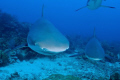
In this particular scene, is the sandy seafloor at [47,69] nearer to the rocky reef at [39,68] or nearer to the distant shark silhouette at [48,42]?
the rocky reef at [39,68]

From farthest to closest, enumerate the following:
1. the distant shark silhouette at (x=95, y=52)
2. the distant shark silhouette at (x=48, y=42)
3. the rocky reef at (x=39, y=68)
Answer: the rocky reef at (x=39, y=68)
the distant shark silhouette at (x=95, y=52)
the distant shark silhouette at (x=48, y=42)

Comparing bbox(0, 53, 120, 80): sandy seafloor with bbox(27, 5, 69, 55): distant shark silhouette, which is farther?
bbox(0, 53, 120, 80): sandy seafloor

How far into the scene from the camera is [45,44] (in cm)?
173

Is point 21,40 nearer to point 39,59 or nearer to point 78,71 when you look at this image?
point 39,59

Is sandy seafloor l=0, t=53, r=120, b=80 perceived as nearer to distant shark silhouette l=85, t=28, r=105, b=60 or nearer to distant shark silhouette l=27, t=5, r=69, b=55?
distant shark silhouette l=85, t=28, r=105, b=60

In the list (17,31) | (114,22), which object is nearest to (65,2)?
(114,22)

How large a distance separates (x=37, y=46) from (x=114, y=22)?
152 metres

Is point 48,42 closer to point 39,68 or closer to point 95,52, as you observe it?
point 95,52

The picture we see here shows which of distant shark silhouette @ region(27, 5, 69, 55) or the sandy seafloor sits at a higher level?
distant shark silhouette @ region(27, 5, 69, 55)

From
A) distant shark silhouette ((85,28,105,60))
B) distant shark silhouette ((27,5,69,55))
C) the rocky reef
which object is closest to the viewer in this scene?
distant shark silhouette ((27,5,69,55))

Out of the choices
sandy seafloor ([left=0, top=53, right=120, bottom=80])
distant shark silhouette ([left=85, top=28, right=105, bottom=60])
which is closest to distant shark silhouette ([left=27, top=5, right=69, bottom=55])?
distant shark silhouette ([left=85, top=28, right=105, bottom=60])

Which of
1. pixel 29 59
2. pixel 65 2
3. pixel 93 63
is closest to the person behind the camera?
pixel 29 59

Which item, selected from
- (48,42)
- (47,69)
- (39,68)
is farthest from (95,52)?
(48,42)

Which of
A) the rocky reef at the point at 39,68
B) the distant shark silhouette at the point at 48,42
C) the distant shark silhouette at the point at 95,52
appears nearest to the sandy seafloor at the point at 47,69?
the rocky reef at the point at 39,68
